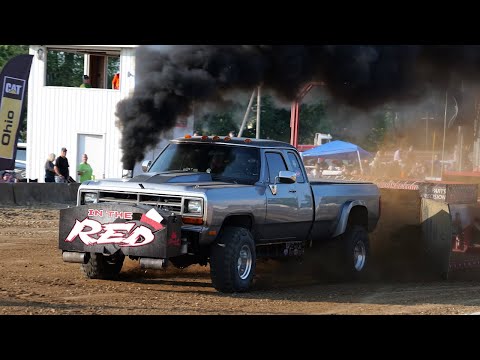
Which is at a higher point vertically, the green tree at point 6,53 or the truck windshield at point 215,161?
the green tree at point 6,53

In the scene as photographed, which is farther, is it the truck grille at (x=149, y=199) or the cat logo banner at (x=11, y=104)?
the cat logo banner at (x=11, y=104)

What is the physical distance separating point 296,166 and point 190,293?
8.94 ft

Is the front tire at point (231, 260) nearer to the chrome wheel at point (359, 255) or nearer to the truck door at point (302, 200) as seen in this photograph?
the truck door at point (302, 200)

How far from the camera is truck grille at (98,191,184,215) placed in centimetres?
1061

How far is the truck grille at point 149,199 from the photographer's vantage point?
34.8 ft

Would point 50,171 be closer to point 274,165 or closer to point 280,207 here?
point 274,165

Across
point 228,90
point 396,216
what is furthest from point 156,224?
point 396,216

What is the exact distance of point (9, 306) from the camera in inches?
359

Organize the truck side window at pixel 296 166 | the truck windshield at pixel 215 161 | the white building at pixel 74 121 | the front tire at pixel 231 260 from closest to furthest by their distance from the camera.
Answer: the front tire at pixel 231 260 < the truck windshield at pixel 215 161 < the truck side window at pixel 296 166 < the white building at pixel 74 121

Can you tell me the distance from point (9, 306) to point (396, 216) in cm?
790

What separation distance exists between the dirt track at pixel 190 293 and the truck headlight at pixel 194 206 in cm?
103

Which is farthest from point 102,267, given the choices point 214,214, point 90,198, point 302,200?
point 302,200

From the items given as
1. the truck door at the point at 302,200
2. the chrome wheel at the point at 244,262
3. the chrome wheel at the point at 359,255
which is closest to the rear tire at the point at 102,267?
the chrome wheel at the point at 244,262

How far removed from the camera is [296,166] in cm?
1263
